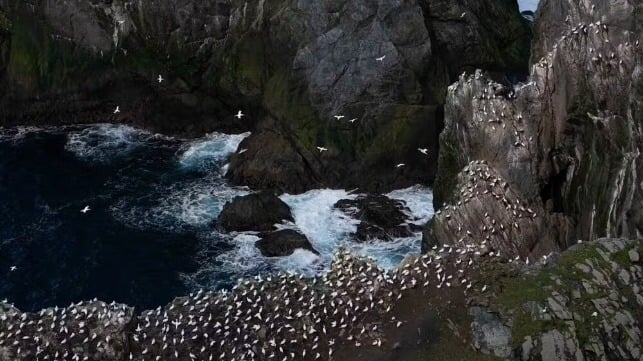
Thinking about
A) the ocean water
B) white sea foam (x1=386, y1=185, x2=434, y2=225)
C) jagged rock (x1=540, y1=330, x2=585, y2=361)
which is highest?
jagged rock (x1=540, y1=330, x2=585, y2=361)

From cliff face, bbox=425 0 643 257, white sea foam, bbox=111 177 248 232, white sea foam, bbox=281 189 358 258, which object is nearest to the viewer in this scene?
cliff face, bbox=425 0 643 257

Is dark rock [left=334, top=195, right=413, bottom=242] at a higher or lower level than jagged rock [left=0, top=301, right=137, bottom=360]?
higher

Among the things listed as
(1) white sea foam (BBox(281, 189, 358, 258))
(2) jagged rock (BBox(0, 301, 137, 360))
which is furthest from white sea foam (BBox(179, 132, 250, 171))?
(2) jagged rock (BBox(0, 301, 137, 360))

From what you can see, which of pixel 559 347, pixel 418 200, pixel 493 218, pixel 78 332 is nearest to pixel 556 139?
pixel 493 218

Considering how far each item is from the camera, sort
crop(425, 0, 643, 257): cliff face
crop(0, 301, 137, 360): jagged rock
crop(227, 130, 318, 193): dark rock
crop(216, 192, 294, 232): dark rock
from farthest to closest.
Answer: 1. crop(227, 130, 318, 193): dark rock
2. crop(216, 192, 294, 232): dark rock
3. crop(425, 0, 643, 257): cliff face
4. crop(0, 301, 137, 360): jagged rock

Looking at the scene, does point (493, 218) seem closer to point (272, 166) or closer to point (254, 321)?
point (254, 321)

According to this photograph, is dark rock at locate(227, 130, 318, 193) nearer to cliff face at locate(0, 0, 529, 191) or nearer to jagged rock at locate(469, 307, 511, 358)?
cliff face at locate(0, 0, 529, 191)

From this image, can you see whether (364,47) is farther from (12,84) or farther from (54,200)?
(12,84)

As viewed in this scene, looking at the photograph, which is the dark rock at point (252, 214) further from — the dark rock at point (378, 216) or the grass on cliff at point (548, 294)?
the grass on cliff at point (548, 294)
